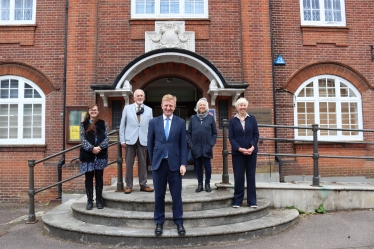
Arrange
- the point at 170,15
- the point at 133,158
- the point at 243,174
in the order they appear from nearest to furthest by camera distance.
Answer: the point at 243,174
the point at 133,158
the point at 170,15

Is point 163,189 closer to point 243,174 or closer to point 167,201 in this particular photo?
point 167,201

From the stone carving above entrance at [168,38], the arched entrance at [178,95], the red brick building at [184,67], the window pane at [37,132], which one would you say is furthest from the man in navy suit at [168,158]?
the arched entrance at [178,95]

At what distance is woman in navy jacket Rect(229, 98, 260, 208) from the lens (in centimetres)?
523

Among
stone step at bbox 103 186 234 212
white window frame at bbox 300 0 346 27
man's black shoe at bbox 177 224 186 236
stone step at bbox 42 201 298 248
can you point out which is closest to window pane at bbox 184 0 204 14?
white window frame at bbox 300 0 346 27

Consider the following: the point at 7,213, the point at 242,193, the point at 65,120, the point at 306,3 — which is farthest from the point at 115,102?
the point at 306,3

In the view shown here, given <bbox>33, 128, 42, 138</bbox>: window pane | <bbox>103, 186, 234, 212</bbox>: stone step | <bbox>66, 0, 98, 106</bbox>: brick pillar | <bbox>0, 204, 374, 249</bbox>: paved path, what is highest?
<bbox>66, 0, 98, 106</bbox>: brick pillar

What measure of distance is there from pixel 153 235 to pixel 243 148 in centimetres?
202

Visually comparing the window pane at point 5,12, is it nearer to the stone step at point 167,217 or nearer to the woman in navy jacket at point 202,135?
the stone step at point 167,217

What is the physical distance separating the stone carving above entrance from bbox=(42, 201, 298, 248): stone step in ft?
16.9

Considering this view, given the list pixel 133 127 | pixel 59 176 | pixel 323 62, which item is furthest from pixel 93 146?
pixel 323 62

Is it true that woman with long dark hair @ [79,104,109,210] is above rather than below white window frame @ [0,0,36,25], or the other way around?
below

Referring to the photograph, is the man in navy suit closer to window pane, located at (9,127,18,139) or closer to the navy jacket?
the navy jacket

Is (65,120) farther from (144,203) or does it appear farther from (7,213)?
(144,203)

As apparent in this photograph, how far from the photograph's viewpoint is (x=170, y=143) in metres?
4.39
